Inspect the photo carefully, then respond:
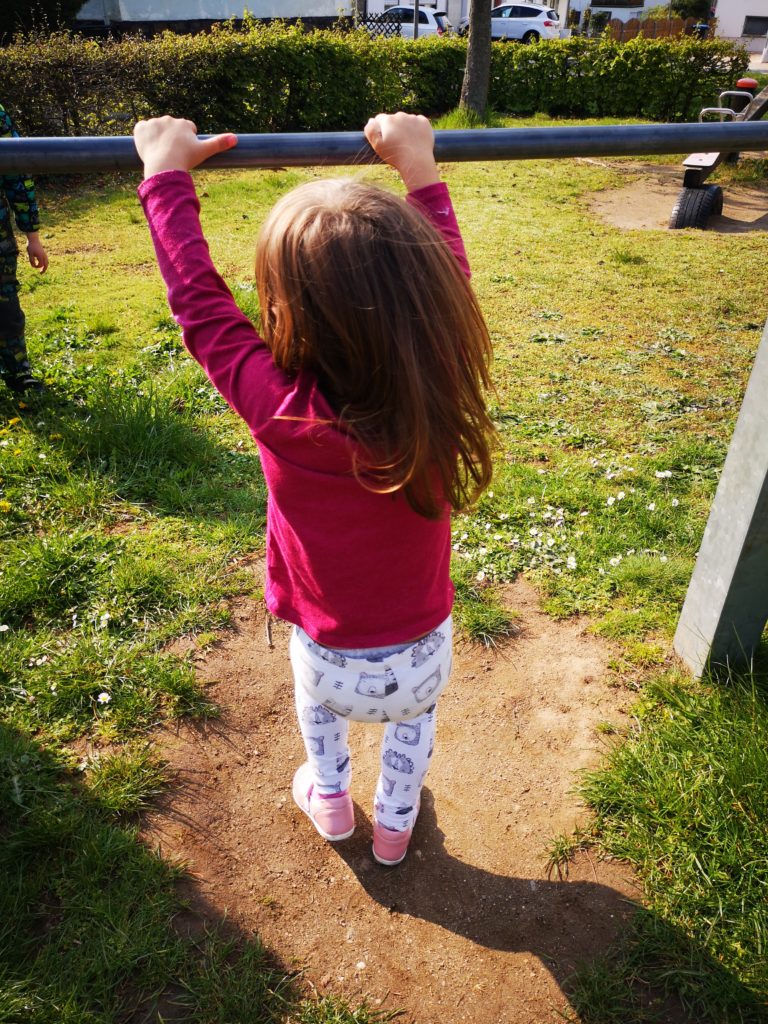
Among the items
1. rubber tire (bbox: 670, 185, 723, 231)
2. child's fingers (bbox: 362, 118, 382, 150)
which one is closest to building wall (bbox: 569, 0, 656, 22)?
rubber tire (bbox: 670, 185, 723, 231)

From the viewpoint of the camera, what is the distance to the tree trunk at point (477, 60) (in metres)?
12.4

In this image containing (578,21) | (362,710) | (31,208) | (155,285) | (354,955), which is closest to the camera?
(362,710)

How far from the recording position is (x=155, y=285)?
6.39 m

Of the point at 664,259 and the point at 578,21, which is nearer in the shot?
the point at 664,259

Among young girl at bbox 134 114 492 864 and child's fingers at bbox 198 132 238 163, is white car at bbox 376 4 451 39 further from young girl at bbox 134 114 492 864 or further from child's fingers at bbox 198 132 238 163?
young girl at bbox 134 114 492 864

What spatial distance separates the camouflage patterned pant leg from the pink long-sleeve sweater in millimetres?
3312

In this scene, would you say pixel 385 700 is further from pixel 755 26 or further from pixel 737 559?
pixel 755 26

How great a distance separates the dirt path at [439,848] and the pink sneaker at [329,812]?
75 mm

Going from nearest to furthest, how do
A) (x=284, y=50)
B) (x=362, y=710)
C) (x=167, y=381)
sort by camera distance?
(x=362, y=710) < (x=167, y=381) < (x=284, y=50)

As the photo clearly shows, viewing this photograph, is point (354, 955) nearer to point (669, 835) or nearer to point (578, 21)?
point (669, 835)

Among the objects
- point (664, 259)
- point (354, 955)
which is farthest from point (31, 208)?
point (664, 259)

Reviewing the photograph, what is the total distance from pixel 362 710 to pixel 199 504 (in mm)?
2164

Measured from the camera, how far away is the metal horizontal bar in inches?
60.6

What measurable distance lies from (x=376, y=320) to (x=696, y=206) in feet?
26.7
